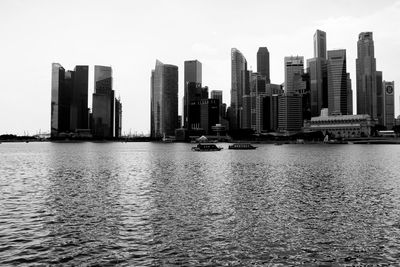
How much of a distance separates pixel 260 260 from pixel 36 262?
16.3 metres

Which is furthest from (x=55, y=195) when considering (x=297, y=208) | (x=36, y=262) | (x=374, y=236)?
(x=374, y=236)

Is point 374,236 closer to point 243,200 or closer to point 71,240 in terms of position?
point 243,200

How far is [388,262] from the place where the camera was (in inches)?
1060

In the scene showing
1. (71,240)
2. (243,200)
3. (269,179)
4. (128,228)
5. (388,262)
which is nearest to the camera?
(388,262)

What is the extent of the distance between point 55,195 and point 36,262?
31913mm

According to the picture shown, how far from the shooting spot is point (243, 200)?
173ft

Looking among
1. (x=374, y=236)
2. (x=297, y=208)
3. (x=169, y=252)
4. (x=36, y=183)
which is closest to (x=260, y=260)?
(x=169, y=252)

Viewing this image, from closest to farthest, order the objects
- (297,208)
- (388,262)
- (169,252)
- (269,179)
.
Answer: (388,262) < (169,252) < (297,208) < (269,179)

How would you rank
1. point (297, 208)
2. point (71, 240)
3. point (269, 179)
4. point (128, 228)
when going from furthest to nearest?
point (269, 179) < point (297, 208) < point (128, 228) < point (71, 240)

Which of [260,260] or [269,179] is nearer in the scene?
[260,260]

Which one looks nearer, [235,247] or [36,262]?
[36,262]

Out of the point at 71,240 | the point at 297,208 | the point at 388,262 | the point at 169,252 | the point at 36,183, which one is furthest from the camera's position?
the point at 36,183

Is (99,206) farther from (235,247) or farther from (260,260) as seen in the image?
(260,260)

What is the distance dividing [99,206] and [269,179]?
4151 cm
